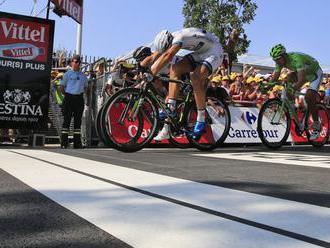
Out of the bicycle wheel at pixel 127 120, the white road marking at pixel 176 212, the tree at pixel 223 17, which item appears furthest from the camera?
the tree at pixel 223 17

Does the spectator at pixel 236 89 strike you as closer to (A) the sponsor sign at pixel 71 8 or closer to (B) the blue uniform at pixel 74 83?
(B) the blue uniform at pixel 74 83

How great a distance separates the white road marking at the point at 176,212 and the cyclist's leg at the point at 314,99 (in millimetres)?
5412

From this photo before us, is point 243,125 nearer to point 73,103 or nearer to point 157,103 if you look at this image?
point 73,103

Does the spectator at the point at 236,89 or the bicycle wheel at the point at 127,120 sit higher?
the spectator at the point at 236,89

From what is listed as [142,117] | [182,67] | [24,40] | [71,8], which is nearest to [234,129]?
[182,67]

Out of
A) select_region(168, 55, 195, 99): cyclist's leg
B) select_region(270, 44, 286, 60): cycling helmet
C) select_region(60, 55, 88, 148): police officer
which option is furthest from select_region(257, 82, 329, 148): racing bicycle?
select_region(60, 55, 88, 148): police officer

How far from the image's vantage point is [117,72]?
9383 mm

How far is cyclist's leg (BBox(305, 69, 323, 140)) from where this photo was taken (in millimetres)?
8273

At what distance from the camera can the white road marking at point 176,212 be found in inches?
72.7

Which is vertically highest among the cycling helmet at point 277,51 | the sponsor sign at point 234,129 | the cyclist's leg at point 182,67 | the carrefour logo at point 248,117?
the cycling helmet at point 277,51

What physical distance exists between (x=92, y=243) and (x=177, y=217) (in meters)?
0.53

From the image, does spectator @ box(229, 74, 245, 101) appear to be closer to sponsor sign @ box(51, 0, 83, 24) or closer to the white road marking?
sponsor sign @ box(51, 0, 83, 24)

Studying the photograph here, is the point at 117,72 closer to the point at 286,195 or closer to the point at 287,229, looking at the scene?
the point at 286,195

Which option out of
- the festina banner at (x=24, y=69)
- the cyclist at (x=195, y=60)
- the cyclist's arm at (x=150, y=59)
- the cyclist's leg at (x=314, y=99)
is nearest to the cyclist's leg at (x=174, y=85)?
the cyclist at (x=195, y=60)
